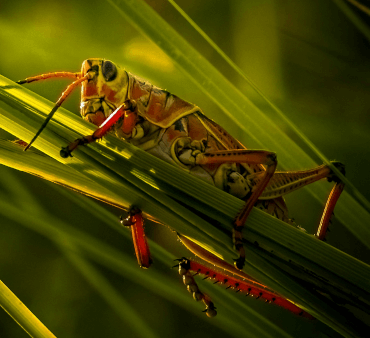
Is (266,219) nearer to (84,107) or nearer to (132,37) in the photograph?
(84,107)

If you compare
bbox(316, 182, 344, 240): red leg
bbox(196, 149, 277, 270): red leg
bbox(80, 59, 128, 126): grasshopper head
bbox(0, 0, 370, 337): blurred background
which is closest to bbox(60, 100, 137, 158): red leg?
bbox(80, 59, 128, 126): grasshopper head

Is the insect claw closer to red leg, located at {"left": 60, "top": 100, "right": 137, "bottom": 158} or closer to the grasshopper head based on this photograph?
red leg, located at {"left": 60, "top": 100, "right": 137, "bottom": 158}

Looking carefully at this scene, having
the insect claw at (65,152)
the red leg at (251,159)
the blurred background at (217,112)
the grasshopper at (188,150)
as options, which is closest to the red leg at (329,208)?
the grasshopper at (188,150)

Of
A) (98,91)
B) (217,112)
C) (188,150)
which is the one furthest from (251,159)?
(217,112)

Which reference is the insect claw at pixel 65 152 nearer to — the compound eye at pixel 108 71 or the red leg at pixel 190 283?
the compound eye at pixel 108 71

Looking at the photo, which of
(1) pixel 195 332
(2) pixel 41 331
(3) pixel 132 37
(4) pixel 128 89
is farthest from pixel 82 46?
(1) pixel 195 332

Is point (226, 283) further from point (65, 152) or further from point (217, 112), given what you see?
point (217, 112)
